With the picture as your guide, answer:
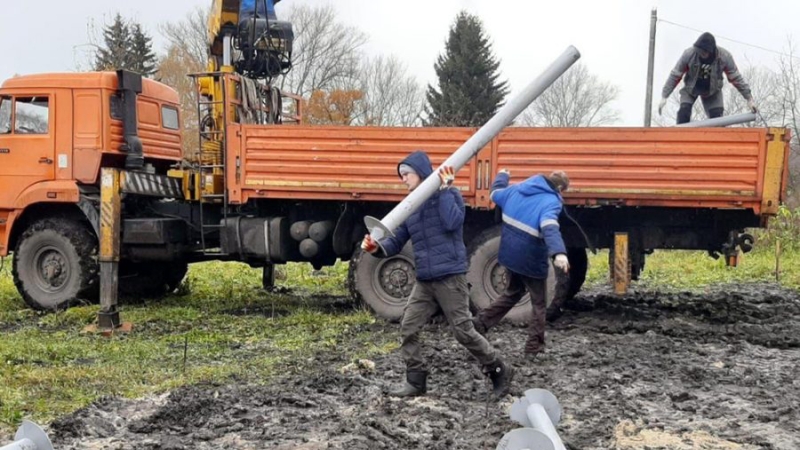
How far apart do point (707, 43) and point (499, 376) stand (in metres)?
5.55

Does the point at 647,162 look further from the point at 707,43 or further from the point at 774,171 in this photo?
the point at 707,43

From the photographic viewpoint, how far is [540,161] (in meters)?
8.60

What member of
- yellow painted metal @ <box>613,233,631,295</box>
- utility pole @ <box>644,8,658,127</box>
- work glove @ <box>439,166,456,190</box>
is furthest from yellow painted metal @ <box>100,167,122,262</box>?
utility pole @ <box>644,8,658,127</box>

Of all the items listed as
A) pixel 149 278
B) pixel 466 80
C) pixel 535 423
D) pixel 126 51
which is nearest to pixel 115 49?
pixel 126 51

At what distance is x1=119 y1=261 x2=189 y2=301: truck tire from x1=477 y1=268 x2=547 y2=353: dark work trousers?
5088mm

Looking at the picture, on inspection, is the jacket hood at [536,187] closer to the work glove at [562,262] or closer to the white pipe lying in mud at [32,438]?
the work glove at [562,262]

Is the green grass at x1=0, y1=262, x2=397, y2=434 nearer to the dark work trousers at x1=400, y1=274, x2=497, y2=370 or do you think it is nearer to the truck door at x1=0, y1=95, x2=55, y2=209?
the dark work trousers at x1=400, y1=274, x2=497, y2=370

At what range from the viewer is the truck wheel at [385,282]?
30.1 ft

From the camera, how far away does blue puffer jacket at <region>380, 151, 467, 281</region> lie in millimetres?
5613

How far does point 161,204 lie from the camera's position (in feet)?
33.7

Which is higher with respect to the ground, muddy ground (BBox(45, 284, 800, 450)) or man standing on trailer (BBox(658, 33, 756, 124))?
man standing on trailer (BBox(658, 33, 756, 124))

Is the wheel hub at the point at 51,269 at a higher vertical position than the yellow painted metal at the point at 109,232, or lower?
lower

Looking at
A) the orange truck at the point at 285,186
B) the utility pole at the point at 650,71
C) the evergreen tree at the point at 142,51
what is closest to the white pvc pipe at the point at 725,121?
the orange truck at the point at 285,186

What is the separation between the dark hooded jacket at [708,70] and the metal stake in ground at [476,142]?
11.8 ft
